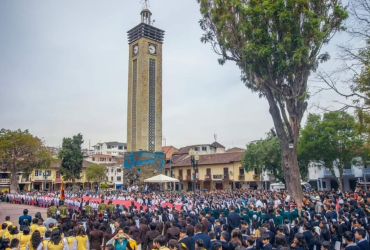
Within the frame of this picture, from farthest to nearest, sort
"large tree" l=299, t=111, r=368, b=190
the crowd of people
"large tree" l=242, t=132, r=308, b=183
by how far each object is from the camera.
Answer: "large tree" l=242, t=132, r=308, b=183 < "large tree" l=299, t=111, r=368, b=190 < the crowd of people

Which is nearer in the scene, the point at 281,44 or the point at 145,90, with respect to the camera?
the point at 281,44

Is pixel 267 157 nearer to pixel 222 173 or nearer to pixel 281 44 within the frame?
pixel 222 173

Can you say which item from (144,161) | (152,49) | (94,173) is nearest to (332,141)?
(144,161)

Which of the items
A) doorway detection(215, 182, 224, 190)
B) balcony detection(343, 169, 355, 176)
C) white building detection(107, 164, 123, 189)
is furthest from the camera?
white building detection(107, 164, 123, 189)

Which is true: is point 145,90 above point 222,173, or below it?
above

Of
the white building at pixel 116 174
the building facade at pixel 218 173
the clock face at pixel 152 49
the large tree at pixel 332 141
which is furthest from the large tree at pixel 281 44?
the white building at pixel 116 174

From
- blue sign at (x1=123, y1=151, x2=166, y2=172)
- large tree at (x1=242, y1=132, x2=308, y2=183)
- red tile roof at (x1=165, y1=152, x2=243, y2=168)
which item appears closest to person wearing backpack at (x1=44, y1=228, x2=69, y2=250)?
large tree at (x1=242, y1=132, x2=308, y2=183)

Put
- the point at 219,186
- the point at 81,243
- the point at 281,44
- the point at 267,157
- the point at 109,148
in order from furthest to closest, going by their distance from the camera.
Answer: the point at 109,148 < the point at 219,186 < the point at 267,157 < the point at 281,44 < the point at 81,243

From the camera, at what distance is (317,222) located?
895 cm

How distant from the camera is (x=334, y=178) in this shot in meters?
36.6

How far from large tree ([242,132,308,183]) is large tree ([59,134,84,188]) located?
25.8 m

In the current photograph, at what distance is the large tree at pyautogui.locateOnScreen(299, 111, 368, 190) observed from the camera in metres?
29.1

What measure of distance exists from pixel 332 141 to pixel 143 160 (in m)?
24.4

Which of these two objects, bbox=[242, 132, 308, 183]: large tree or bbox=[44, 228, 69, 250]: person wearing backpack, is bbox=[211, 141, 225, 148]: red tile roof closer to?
bbox=[242, 132, 308, 183]: large tree
